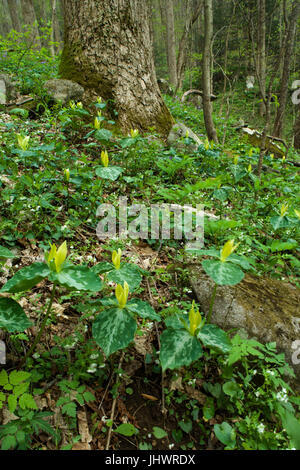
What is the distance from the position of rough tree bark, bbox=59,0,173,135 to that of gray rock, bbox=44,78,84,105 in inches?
5.6

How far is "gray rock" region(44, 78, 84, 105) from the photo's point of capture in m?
3.65

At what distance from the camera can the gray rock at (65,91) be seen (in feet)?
12.0

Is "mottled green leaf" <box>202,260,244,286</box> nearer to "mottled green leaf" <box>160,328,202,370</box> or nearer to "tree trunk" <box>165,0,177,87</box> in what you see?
"mottled green leaf" <box>160,328,202,370</box>

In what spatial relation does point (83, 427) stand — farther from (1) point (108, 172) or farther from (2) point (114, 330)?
(1) point (108, 172)

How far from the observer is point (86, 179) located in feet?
8.80

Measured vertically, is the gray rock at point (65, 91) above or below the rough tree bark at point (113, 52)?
below

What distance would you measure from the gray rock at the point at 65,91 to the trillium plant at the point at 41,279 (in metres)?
3.17

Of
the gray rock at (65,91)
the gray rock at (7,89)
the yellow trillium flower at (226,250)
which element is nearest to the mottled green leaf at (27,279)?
the yellow trillium flower at (226,250)

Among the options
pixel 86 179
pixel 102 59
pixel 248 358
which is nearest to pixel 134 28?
pixel 102 59

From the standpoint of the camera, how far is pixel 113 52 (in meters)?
3.71

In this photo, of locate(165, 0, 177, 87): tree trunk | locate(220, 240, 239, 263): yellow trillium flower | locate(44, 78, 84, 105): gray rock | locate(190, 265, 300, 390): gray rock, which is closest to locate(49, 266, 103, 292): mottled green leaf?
locate(220, 240, 239, 263): yellow trillium flower

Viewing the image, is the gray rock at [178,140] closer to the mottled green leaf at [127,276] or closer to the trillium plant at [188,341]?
the mottled green leaf at [127,276]

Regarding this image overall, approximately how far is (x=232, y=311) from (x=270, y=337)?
0.25m

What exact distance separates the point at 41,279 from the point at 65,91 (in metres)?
3.41
